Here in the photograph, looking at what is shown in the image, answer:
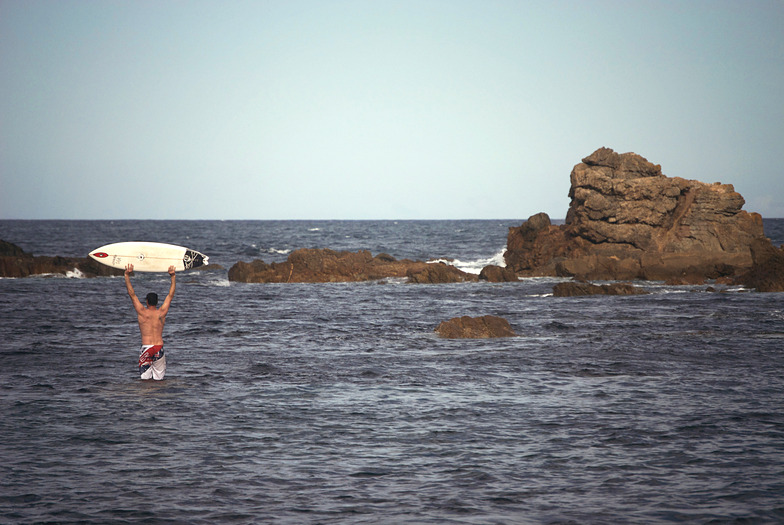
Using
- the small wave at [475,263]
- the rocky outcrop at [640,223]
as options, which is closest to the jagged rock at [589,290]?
the rocky outcrop at [640,223]

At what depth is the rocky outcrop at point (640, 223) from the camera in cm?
4344

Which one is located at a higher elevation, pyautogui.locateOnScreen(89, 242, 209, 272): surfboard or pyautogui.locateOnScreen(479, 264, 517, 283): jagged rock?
pyautogui.locateOnScreen(89, 242, 209, 272): surfboard

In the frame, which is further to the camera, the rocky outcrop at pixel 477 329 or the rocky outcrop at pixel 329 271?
the rocky outcrop at pixel 329 271

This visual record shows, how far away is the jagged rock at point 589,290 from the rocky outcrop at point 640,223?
7.14 meters

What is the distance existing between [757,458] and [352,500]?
5.92 meters

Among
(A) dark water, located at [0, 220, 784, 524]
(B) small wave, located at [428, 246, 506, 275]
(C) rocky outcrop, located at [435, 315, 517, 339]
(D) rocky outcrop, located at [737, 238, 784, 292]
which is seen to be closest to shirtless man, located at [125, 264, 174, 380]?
(A) dark water, located at [0, 220, 784, 524]

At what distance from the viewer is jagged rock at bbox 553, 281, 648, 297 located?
34625 mm

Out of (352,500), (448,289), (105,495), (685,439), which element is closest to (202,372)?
(105,495)

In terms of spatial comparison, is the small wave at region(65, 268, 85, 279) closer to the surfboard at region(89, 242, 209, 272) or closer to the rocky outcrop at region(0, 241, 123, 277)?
the rocky outcrop at region(0, 241, 123, 277)

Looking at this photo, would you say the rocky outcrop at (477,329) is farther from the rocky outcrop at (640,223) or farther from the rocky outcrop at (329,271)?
the rocky outcrop at (329,271)

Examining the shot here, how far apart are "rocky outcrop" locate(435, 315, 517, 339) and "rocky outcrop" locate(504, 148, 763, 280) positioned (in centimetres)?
2187

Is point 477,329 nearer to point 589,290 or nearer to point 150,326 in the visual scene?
point 150,326

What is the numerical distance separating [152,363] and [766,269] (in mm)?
30964

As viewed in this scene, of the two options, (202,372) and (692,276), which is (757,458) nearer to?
(202,372)
